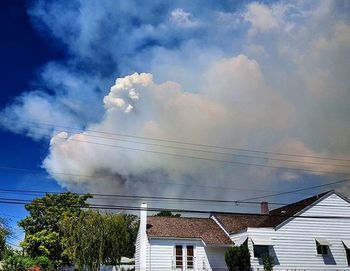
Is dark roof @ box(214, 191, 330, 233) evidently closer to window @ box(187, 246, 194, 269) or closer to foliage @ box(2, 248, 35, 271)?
window @ box(187, 246, 194, 269)

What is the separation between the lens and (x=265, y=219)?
1610 inches

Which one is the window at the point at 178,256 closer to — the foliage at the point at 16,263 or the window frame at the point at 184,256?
the window frame at the point at 184,256

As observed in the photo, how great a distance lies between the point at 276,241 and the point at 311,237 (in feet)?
11.6

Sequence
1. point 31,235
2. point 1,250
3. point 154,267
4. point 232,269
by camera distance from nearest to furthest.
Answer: point 232,269
point 154,267
point 1,250
point 31,235

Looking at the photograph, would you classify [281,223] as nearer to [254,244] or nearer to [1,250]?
[254,244]

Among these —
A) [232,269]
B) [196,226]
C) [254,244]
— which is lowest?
[232,269]

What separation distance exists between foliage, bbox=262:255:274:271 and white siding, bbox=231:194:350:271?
81cm

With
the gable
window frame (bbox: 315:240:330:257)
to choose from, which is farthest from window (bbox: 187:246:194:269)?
window frame (bbox: 315:240:330:257)

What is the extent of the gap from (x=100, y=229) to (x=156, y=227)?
6.00 metres

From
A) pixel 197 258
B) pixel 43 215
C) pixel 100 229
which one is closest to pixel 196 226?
pixel 197 258

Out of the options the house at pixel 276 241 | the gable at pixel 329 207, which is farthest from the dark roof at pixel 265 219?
the gable at pixel 329 207

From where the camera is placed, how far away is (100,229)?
34.7 m

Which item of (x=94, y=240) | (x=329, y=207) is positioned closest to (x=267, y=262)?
(x=329, y=207)

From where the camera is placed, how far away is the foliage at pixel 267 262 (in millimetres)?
34222
